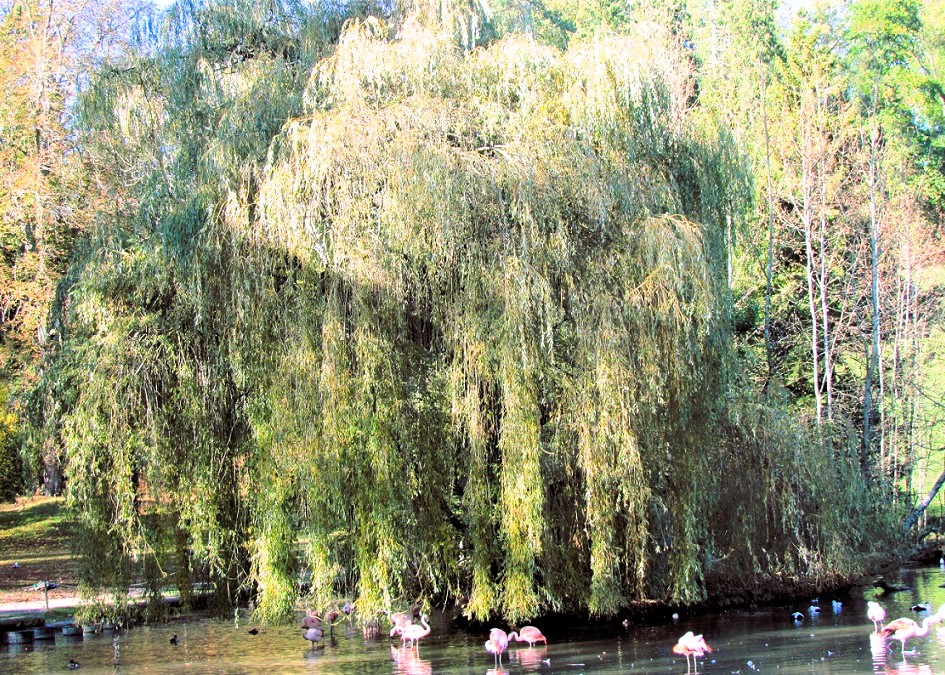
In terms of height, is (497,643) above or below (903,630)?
above

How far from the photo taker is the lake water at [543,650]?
40.0 ft

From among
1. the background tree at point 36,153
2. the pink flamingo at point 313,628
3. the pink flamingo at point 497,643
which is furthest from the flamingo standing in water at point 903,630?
the background tree at point 36,153

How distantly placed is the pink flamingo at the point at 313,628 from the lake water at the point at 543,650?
6.5 inches

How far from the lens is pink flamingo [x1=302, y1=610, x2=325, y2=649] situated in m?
14.4

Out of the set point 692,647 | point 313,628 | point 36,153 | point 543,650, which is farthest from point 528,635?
point 36,153

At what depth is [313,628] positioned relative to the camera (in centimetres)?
1451

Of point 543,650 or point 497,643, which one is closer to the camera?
point 497,643

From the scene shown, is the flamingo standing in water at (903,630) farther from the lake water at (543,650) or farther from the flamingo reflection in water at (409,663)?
the flamingo reflection in water at (409,663)

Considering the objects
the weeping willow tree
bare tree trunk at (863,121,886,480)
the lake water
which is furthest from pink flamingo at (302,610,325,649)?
bare tree trunk at (863,121,886,480)

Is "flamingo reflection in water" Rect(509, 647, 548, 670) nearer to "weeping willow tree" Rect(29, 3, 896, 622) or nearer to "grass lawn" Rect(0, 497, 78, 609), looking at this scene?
"weeping willow tree" Rect(29, 3, 896, 622)

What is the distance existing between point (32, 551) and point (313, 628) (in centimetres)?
1315

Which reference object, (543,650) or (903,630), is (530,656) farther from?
(903,630)

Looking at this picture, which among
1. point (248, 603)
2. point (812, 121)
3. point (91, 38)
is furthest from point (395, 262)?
point (91, 38)

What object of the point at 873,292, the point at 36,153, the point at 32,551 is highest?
the point at 36,153
